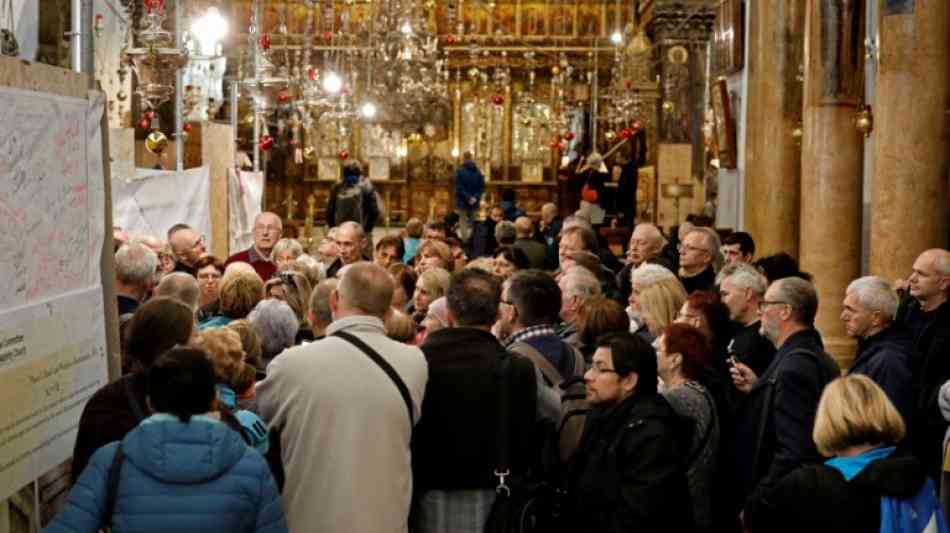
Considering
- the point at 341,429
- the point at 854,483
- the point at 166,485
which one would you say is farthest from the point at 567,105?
the point at 166,485

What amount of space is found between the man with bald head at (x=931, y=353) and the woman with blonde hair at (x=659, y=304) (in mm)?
1224

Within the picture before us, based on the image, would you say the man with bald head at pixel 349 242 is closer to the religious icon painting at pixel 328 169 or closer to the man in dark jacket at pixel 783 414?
the man in dark jacket at pixel 783 414

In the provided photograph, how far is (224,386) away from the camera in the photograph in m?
5.91

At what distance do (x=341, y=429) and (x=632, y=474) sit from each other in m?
1.13

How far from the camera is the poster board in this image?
5.26 meters

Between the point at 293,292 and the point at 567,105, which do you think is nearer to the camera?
the point at 293,292

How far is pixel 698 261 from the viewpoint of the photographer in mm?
10500

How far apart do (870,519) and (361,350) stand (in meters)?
1.87

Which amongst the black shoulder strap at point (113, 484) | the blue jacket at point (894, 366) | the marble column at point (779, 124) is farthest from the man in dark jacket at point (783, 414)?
the marble column at point (779, 124)

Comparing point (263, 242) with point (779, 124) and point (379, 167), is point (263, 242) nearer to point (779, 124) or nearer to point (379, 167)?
point (779, 124)

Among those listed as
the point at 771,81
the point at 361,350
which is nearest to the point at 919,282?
the point at 361,350

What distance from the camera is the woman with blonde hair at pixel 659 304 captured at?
7.83 m

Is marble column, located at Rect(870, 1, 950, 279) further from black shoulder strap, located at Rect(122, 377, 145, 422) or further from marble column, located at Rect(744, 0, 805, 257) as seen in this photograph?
black shoulder strap, located at Rect(122, 377, 145, 422)

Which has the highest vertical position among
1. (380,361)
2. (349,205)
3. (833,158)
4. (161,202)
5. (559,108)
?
(559,108)
